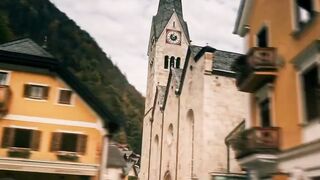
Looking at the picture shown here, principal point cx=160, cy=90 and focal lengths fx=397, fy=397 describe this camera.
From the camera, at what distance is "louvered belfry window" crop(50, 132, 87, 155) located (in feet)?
61.8

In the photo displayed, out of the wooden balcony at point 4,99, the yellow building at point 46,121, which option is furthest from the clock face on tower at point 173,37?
the wooden balcony at point 4,99

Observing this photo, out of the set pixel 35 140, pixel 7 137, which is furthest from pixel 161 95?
pixel 7 137

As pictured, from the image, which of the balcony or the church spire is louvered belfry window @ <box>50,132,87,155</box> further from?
the church spire

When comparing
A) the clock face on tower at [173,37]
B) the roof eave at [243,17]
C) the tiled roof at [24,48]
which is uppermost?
the clock face on tower at [173,37]

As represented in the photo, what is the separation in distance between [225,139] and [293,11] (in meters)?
16.4

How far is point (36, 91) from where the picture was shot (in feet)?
63.9

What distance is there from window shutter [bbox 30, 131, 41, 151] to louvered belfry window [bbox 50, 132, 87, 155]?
0.64 m

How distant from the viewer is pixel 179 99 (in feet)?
117

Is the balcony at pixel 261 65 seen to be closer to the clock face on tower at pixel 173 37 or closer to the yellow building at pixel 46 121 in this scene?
the yellow building at pixel 46 121

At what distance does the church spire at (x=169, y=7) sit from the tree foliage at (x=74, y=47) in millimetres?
22097

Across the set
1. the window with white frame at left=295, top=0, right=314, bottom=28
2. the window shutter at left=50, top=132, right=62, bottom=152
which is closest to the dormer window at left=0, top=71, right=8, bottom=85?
the window shutter at left=50, top=132, right=62, bottom=152

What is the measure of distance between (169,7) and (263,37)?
172 ft

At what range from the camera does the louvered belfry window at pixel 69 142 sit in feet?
61.8

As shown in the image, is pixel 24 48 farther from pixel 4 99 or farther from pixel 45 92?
pixel 4 99
